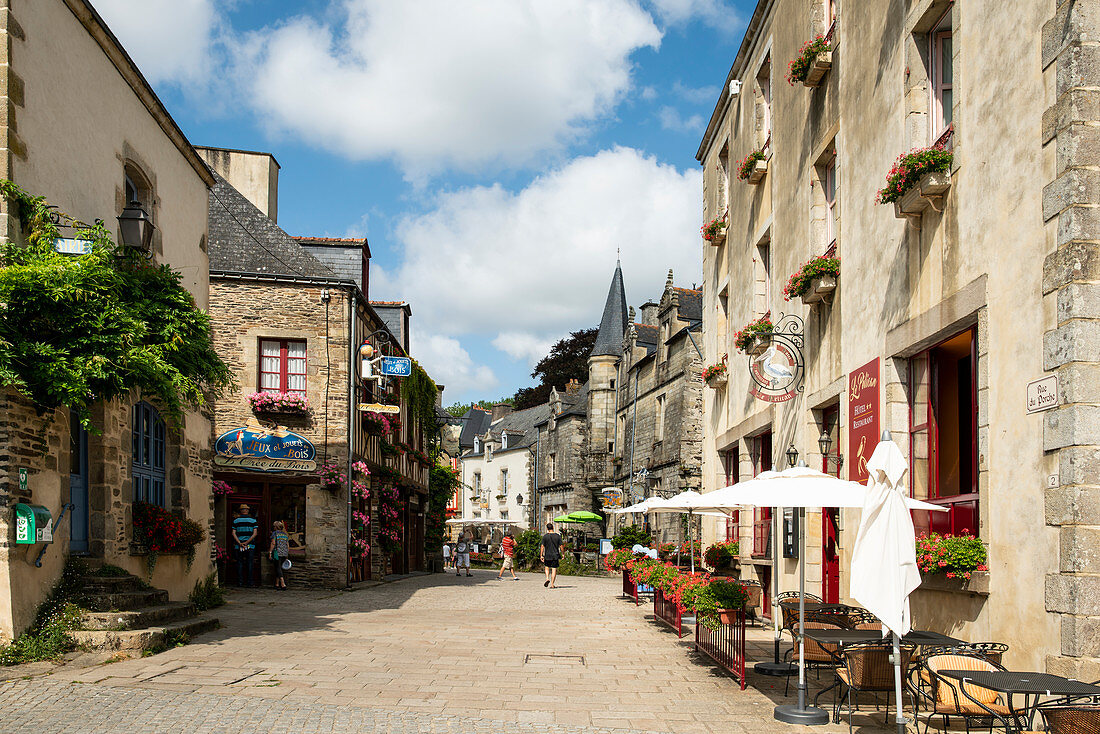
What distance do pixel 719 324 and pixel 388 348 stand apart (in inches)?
394

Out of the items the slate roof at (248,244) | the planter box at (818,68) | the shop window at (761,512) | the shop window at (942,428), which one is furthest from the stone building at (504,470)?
the shop window at (942,428)

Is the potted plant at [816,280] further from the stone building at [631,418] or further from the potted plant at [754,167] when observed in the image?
the stone building at [631,418]

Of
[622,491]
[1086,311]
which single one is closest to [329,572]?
[1086,311]

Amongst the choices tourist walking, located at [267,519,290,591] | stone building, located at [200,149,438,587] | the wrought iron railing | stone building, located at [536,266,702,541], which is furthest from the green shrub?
stone building, located at [536,266,702,541]

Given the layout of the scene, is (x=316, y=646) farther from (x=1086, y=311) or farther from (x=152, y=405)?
(x=1086, y=311)

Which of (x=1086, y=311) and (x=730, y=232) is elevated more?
(x=730, y=232)

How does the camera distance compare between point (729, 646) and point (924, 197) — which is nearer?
point (924, 197)

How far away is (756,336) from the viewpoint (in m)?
13.6

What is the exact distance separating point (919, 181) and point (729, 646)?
4.41m

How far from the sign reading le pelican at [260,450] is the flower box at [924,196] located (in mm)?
14331

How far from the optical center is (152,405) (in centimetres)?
1274

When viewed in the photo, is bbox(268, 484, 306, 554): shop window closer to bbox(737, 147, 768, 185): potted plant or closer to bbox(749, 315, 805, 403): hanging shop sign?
bbox(737, 147, 768, 185): potted plant

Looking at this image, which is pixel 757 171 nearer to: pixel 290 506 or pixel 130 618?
pixel 130 618

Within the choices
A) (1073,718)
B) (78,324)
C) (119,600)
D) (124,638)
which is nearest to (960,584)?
(1073,718)
